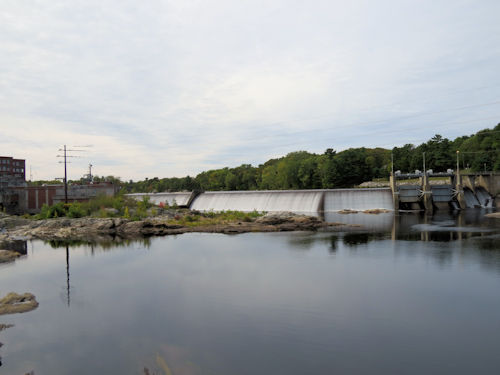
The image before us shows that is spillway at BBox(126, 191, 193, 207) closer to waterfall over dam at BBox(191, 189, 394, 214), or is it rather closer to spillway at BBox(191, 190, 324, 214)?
spillway at BBox(191, 190, 324, 214)

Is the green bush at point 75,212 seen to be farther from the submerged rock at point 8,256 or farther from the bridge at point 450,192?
the bridge at point 450,192

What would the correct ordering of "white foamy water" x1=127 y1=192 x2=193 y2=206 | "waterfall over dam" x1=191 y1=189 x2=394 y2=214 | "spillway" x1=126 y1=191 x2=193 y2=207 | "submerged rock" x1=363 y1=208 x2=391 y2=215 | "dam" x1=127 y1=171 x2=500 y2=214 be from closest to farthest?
"submerged rock" x1=363 y1=208 x2=391 y2=215
"dam" x1=127 y1=171 x2=500 y2=214
"waterfall over dam" x1=191 y1=189 x2=394 y2=214
"spillway" x1=126 y1=191 x2=193 y2=207
"white foamy water" x1=127 y1=192 x2=193 y2=206

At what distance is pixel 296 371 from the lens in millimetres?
7527

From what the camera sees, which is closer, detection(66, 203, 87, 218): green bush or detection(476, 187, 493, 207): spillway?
detection(66, 203, 87, 218): green bush

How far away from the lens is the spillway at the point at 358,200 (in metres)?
45.1

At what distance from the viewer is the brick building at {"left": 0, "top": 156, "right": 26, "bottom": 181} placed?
88.7 meters

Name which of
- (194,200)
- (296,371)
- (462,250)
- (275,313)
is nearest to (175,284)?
(275,313)

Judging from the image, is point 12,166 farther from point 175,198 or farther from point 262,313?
point 262,313

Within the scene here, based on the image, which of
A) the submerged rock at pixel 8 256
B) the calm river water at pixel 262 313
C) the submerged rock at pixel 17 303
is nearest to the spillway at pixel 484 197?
the calm river water at pixel 262 313

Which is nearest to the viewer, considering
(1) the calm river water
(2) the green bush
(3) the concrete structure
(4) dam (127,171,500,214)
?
(1) the calm river water

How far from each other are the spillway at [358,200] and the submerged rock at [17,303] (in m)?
37.8

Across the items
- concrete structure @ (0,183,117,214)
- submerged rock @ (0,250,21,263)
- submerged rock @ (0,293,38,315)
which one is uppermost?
concrete structure @ (0,183,117,214)

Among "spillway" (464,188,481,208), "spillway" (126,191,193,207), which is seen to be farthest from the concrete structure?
"spillway" (464,188,481,208)

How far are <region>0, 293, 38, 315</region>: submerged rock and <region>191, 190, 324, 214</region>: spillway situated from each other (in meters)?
33.5
